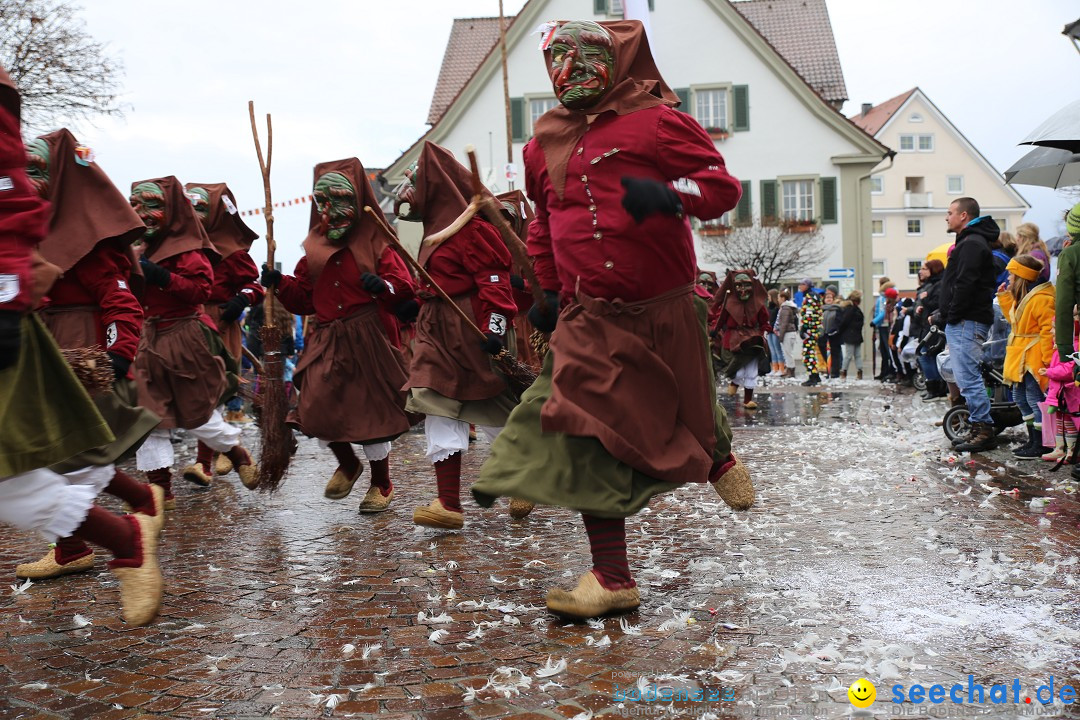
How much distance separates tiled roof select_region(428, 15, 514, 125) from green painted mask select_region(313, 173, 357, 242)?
32.2 metres

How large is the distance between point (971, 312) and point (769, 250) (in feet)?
81.7

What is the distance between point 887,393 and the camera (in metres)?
17.5

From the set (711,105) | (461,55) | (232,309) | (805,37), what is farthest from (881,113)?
(232,309)

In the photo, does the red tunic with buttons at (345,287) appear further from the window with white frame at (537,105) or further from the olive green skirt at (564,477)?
the window with white frame at (537,105)

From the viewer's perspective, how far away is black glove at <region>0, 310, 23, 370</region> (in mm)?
3580

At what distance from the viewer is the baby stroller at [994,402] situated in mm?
9445

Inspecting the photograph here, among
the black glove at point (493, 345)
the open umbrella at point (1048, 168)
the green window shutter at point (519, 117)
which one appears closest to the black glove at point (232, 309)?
the black glove at point (493, 345)

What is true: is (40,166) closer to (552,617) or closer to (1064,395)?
(552,617)

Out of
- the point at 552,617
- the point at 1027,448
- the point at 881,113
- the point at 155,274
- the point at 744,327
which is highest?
the point at 881,113

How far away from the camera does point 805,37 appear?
39438 mm

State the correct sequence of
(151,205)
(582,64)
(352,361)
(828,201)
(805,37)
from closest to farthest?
(582,64)
(352,361)
(151,205)
(828,201)
(805,37)

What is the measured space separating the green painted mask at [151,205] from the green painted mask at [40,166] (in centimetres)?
193

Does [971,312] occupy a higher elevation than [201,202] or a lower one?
lower

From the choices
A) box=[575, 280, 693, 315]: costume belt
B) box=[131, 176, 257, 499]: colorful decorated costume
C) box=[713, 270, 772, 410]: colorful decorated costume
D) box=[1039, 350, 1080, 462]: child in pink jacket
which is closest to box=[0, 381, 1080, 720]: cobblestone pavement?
box=[131, 176, 257, 499]: colorful decorated costume
